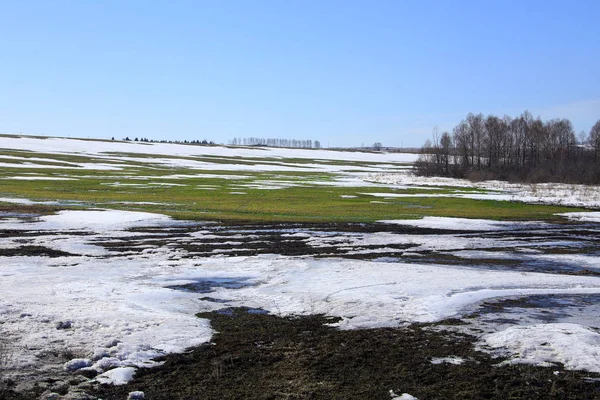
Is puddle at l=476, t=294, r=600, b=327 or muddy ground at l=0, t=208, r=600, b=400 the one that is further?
puddle at l=476, t=294, r=600, b=327

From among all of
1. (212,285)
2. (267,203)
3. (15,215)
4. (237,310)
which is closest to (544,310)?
(237,310)

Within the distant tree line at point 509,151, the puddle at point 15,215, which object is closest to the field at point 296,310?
the puddle at point 15,215

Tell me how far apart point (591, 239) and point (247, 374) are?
21.3m

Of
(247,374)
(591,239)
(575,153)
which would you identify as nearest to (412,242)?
(591,239)

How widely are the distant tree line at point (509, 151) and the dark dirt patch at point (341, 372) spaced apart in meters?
77.2

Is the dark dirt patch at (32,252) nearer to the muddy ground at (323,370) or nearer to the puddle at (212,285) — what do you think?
the puddle at (212,285)

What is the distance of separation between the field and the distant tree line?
6286 cm

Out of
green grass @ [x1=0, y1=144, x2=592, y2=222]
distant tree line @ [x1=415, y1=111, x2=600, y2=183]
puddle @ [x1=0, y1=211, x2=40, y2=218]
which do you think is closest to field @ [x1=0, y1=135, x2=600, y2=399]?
puddle @ [x1=0, y1=211, x2=40, y2=218]

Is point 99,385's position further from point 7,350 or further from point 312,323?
point 312,323

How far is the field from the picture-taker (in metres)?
9.08

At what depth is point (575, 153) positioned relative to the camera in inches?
4321

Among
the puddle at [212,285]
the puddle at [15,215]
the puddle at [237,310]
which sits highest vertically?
the puddle at [15,215]

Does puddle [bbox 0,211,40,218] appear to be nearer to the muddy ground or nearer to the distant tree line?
the muddy ground

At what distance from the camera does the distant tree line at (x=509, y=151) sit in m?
89.4
